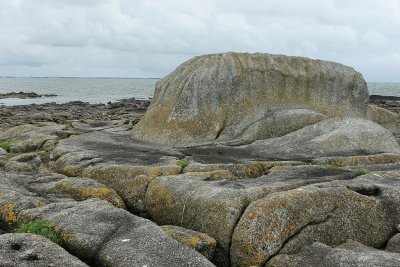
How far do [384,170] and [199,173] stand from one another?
25.9 ft

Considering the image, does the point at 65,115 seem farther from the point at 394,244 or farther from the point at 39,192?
the point at 394,244

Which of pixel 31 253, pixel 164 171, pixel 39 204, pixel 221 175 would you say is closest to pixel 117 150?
pixel 164 171

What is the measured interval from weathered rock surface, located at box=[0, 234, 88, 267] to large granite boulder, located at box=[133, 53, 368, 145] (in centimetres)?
1605

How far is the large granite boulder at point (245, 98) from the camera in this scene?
26078 millimetres

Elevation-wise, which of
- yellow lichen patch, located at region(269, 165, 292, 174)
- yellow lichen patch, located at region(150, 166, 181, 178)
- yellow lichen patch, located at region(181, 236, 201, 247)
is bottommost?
yellow lichen patch, located at region(181, 236, 201, 247)

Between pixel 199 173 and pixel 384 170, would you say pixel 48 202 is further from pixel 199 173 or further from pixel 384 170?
pixel 384 170

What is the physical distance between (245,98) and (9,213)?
17009mm

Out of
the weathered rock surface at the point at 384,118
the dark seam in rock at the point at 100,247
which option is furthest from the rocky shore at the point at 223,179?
the weathered rock surface at the point at 384,118

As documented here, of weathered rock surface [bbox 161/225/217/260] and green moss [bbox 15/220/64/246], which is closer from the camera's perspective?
green moss [bbox 15/220/64/246]

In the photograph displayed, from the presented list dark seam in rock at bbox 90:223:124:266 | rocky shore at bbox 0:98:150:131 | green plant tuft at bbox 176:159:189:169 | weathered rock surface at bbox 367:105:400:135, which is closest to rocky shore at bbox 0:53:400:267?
dark seam in rock at bbox 90:223:124:266

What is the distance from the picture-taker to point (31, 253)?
9.39 metres

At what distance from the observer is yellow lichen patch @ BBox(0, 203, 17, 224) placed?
42.9 feet

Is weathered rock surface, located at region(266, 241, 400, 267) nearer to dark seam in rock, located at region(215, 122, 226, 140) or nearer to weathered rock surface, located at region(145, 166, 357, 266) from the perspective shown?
weathered rock surface, located at region(145, 166, 357, 266)

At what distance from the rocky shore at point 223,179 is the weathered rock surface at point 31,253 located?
0.04m
